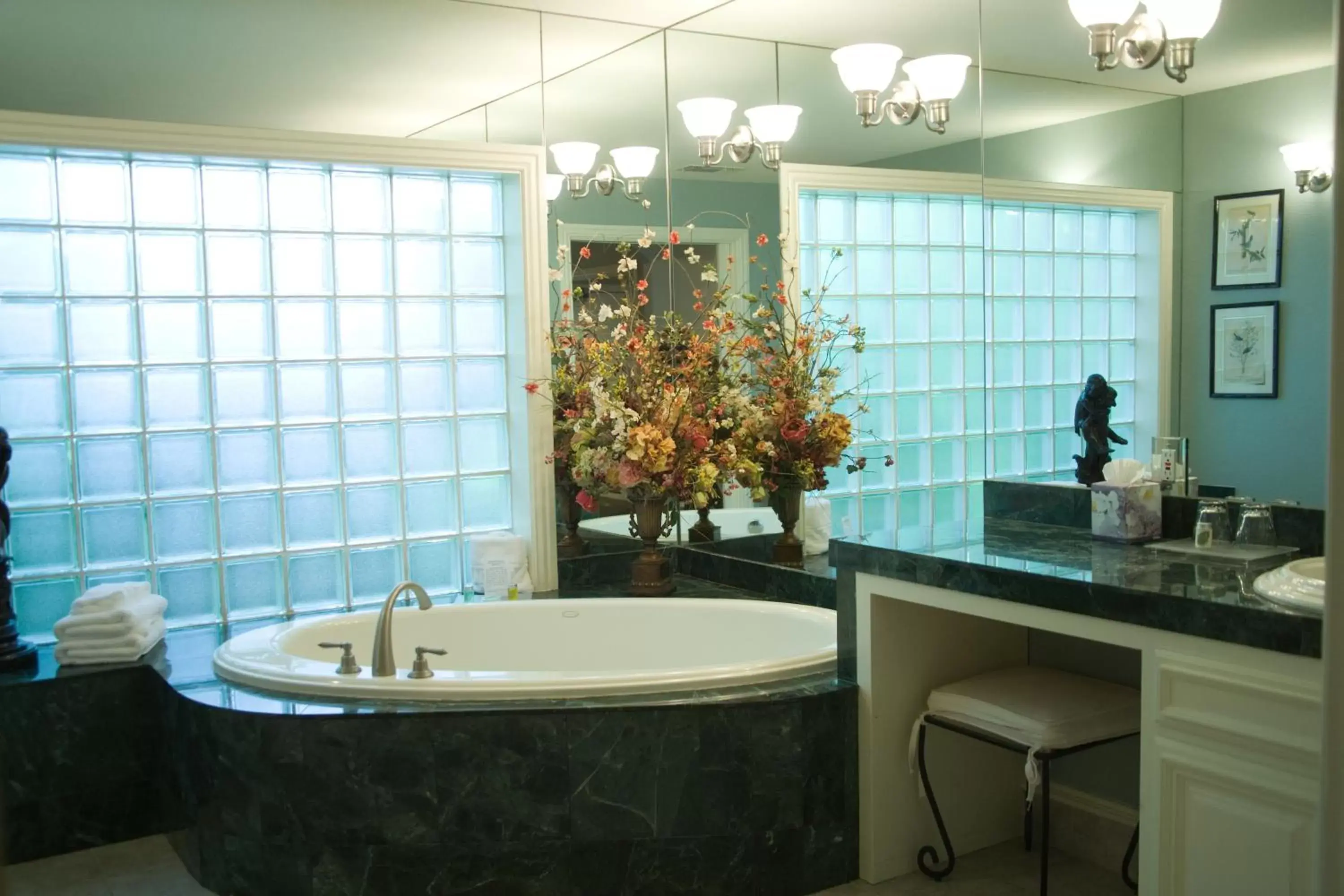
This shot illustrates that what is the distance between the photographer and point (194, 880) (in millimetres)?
3098

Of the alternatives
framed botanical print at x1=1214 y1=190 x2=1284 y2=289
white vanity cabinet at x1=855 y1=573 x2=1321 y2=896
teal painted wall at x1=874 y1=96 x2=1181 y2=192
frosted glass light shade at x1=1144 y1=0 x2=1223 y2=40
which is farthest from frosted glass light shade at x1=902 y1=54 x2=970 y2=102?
white vanity cabinet at x1=855 y1=573 x2=1321 y2=896

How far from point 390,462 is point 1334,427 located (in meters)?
3.62

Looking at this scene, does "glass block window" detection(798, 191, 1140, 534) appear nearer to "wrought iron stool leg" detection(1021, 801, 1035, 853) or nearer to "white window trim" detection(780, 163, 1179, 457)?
"white window trim" detection(780, 163, 1179, 457)

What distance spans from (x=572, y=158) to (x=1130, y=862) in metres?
2.80

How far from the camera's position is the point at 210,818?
2986 mm

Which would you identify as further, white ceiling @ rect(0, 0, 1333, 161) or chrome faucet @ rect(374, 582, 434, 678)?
white ceiling @ rect(0, 0, 1333, 161)

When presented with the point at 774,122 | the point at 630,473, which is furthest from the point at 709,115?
the point at 630,473

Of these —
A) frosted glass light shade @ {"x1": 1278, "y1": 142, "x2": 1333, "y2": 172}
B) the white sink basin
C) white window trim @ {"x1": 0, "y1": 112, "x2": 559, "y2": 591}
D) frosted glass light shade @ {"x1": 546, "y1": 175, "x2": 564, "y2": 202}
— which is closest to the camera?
the white sink basin

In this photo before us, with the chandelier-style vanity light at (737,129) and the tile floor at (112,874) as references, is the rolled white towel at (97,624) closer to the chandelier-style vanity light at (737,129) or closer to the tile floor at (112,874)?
the tile floor at (112,874)

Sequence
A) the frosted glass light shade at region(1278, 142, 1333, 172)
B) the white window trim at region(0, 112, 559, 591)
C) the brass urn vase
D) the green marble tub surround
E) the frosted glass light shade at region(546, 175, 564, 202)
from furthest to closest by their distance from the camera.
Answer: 1. the frosted glass light shade at region(546, 175, 564, 202)
2. the brass urn vase
3. the white window trim at region(0, 112, 559, 591)
4. the green marble tub surround
5. the frosted glass light shade at region(1278, 142, 1333, 172)

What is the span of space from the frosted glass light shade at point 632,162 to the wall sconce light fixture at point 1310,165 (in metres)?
2.22

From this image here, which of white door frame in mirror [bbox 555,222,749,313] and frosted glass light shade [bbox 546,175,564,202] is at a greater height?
frosted glass light shade [bbox 546,175,564,202]

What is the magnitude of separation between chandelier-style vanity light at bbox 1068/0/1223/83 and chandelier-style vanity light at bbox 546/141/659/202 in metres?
1.70

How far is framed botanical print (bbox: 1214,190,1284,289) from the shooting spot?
2586 millimetres
